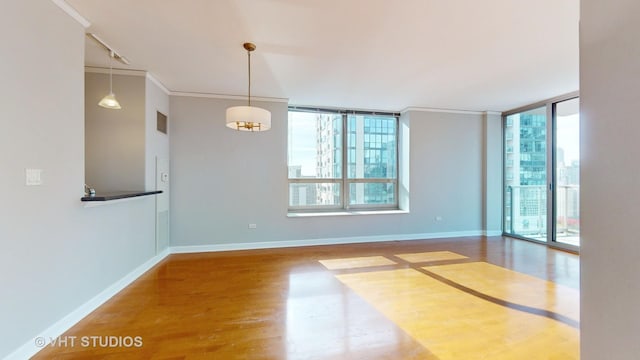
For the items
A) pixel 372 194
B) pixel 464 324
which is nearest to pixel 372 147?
pixel 372 194

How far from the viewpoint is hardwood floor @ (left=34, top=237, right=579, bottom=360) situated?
6.89 ft

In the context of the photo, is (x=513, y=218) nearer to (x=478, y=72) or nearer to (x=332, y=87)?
(x=478, y=72)

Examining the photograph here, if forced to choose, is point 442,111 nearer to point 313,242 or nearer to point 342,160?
point 342,160

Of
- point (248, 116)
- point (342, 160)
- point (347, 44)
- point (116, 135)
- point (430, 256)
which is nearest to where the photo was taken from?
point (248, 116)

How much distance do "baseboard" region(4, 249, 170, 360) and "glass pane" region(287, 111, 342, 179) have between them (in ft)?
9.92

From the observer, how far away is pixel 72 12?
2.40 metres

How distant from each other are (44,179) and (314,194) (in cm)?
413

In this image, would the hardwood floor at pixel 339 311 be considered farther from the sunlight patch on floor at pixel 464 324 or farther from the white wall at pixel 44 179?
the white wall at pixel 44 179

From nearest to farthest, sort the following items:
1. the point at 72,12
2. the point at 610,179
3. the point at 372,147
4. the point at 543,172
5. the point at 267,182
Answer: the point at 610,179, the point at 72,12, the point at 267,182, the point at 543,172, the point at 372,147

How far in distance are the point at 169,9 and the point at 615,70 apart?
2856 mm

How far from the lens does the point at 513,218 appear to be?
5926 millimetres

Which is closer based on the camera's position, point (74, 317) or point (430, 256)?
point (74, 317)

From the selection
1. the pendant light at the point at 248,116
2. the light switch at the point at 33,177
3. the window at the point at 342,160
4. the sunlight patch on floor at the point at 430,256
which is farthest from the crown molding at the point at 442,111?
the light switch at the point at 33,177

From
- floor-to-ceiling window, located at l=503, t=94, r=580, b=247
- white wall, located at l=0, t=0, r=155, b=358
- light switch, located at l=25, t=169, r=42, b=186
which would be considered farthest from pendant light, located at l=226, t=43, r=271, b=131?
floor-to-ceiling window, located at l=503, t=94, r=580, b=247
